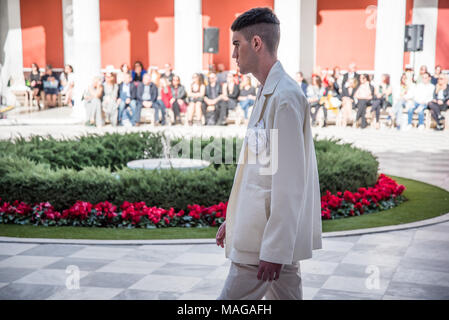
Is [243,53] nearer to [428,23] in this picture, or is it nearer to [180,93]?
[180,93]

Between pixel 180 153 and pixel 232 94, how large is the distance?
898 cm

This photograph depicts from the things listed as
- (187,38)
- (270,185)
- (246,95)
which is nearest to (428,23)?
(246,95)

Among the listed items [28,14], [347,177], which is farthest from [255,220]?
[28,14]

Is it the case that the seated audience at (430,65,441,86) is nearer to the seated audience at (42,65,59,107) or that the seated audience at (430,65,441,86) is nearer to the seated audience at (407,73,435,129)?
the seated audience at (407,73,435,129)

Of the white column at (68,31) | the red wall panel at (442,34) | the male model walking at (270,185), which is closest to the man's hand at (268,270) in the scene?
the male model walking at (270,185)

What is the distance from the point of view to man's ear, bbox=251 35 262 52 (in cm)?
286

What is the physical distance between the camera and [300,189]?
2.69 meters

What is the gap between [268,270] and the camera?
8.87 feet

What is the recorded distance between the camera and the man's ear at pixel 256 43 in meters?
2.86

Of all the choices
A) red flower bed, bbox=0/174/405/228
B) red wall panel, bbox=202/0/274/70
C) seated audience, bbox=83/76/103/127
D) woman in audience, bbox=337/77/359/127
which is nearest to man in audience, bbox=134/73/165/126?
seated audience, bbox=83/76/103/127

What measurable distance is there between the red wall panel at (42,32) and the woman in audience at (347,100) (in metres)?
13.9

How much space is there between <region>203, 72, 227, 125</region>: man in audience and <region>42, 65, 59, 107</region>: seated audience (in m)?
8.51

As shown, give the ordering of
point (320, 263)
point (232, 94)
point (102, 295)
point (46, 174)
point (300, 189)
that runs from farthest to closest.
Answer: point (232, 94) → point (46, 174) → point (320, 263) → point (102, 295) → point (300, 189)
